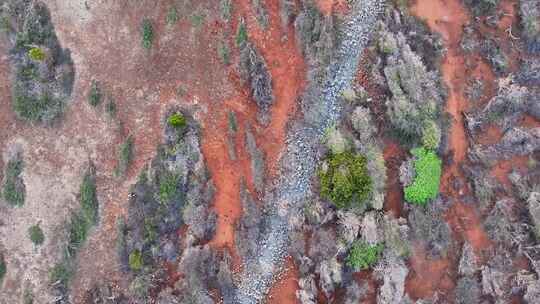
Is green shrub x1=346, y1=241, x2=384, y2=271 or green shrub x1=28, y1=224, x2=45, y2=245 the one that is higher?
green shrub x1=346, y1=241, x2=384, y2=271

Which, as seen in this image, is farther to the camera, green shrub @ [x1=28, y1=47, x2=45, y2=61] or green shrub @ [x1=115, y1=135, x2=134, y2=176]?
green shrub @ [x1=28, y1=47, x2=45, y2=61]

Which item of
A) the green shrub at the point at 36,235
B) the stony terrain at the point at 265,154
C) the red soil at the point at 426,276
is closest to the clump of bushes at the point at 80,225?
the stony terrain at the point at 265,154

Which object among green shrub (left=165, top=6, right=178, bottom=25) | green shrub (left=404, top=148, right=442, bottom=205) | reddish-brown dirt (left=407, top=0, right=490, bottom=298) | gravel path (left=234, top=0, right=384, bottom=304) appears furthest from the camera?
green shrub (left=165, top=6, right=178, bottom=25)

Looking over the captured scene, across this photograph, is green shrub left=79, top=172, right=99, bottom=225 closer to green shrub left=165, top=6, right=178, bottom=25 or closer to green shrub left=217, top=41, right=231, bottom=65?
green shrub left=165, top=6, right=178, bottom=25

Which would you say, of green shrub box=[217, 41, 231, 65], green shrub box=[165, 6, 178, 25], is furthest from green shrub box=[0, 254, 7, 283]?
green shrub box=[217, 41, 231, 65]

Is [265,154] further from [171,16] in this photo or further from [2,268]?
[2,268]

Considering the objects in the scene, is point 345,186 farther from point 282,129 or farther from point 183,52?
point 183,52
